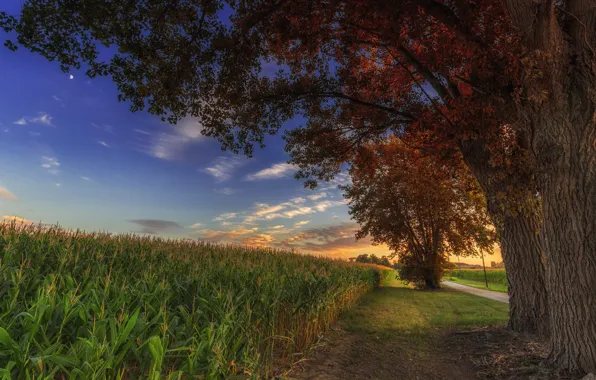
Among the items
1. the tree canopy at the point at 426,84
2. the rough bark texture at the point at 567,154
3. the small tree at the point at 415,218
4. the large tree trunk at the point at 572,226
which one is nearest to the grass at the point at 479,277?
the small tree at the point at 415,218

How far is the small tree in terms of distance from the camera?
2245 centimetres

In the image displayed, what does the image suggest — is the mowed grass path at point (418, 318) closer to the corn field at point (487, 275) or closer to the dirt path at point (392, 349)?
the dirt path at point (392, 349)

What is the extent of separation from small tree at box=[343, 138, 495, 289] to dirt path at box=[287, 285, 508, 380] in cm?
1115

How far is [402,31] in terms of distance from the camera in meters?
9.42

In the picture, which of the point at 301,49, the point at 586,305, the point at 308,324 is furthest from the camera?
the point at 301,49

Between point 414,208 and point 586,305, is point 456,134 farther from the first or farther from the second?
point 414,208

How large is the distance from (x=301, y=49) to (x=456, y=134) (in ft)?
17.7

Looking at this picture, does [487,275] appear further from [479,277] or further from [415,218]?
[415,218]

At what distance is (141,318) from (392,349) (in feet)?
20.6

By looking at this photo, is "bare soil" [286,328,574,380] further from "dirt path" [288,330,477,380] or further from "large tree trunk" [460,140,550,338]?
"large tree trunk" [460,140,550,338]

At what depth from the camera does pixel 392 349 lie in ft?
25.5

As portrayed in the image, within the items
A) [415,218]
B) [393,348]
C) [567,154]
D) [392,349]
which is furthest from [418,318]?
[415,218]

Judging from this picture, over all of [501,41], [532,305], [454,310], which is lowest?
[454,310]

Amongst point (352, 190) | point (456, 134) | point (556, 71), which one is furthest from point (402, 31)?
point (352, 190)
